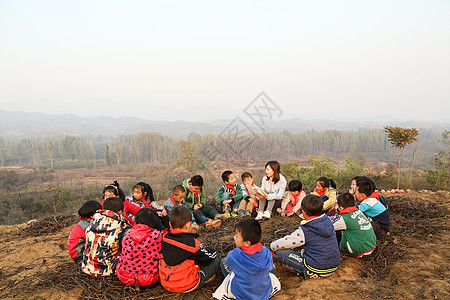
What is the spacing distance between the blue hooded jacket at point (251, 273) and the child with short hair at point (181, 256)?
0.41 metres

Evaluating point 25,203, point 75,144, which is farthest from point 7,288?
point 75,144

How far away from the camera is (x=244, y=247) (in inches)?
95.0

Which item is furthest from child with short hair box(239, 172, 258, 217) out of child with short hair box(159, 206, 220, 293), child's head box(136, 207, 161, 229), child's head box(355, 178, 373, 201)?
child's head box(136, 207, 161, 229)

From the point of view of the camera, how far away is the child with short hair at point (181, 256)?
99.2 inches

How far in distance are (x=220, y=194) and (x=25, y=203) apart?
16636 millimetres

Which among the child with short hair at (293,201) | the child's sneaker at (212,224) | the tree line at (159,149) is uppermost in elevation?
the child with short hair at (293,201)

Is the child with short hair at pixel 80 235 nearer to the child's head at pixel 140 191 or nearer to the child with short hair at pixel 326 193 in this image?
the child's head at pixel 140 191

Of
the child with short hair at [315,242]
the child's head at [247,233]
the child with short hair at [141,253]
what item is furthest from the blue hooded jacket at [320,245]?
the child with short hair at [141,253]

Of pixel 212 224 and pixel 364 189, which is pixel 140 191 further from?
pixel 364 189

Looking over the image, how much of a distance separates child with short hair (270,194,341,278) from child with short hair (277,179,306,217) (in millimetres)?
2057

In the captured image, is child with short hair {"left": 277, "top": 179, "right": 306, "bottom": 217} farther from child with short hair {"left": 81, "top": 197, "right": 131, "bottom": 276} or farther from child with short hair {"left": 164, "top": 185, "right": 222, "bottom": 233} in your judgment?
child with short hair {"left": 81, "top": 197, "right": 131, "bottom": 276}

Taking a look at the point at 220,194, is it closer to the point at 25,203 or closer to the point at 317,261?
the point at 317,261

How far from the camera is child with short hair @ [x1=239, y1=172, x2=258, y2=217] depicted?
5.45 metres

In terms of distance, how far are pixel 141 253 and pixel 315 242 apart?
1.88 m
